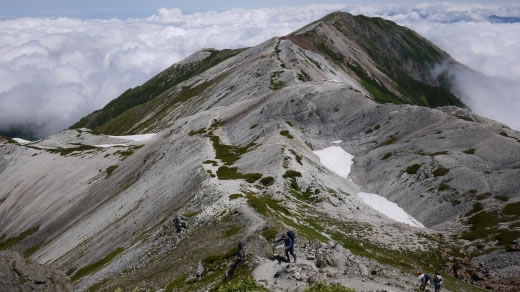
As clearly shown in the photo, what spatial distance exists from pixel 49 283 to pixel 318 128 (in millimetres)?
99207

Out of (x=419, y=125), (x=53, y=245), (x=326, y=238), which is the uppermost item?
(x=419, y=125)

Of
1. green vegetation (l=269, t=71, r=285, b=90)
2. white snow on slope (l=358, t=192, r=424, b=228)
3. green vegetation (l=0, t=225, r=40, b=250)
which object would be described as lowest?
green vegetation (l=0, t=225, r=40, b=250)

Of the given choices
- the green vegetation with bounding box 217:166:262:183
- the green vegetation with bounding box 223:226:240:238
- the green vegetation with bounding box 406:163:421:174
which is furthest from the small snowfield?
the green vegetation with bounding box 223:226:240:238

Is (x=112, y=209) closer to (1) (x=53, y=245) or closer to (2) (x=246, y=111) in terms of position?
(1) (x=53, y=245)

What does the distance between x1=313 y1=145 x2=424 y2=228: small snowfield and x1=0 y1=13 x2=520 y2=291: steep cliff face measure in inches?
22.8

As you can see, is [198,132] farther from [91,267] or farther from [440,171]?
[440,171]

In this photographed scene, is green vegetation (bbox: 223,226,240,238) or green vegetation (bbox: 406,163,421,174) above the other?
green vegetation (bbox: 406,163,421,174)

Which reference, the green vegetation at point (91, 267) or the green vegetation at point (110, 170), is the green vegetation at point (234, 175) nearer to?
the green vegetation at point (91, 267)

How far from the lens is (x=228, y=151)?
346ft

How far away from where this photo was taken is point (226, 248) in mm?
43219

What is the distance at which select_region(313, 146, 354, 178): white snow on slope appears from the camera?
106188 mm

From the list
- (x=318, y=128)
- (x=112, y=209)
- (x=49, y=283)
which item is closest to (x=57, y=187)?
(x=112, y=209)

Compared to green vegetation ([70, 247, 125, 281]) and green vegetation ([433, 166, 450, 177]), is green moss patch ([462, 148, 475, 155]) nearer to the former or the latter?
green vegetation ([433, 166, 450, 177])

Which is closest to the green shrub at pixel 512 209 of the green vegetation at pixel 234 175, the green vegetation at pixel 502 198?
the green vegetation at pixel 502 198
